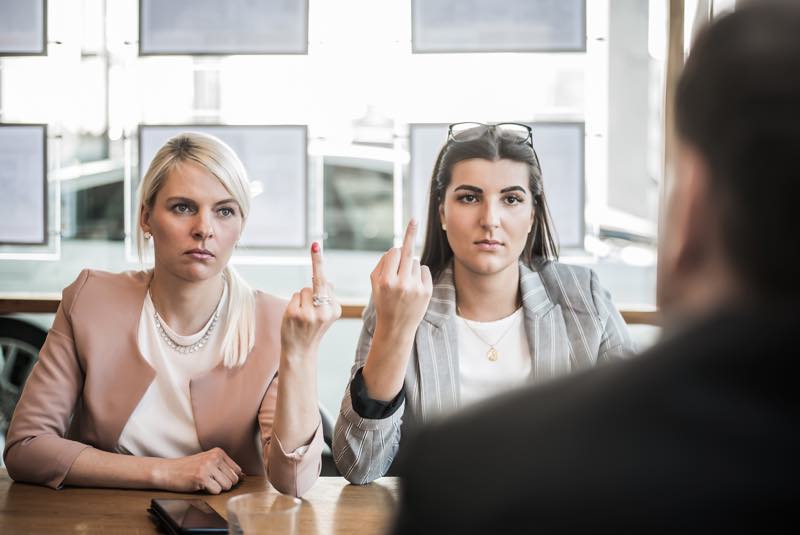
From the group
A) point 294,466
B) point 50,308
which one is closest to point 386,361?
point 294,466

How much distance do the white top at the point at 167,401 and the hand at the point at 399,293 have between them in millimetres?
483

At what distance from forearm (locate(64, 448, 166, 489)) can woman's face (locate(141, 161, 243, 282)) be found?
1.60 ft

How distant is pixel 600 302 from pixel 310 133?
250 centimetres

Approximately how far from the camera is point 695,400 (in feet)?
1.37

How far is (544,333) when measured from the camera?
2.09 m

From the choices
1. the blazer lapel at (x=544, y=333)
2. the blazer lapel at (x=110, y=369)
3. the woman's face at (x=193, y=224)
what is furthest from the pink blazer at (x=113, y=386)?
the blazer lapel at (x=544, y=333)

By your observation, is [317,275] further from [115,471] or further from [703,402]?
[703,402]

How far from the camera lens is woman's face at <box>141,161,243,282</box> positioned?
2035 mm

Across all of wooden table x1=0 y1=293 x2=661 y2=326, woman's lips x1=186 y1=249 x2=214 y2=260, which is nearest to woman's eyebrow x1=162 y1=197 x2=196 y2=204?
woman's lips x1=186 y1=249 x2=214 y2=260

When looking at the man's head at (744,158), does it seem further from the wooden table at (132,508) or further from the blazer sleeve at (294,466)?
the blazer sleeve at (294,466)

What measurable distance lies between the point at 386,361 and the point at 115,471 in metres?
0.59

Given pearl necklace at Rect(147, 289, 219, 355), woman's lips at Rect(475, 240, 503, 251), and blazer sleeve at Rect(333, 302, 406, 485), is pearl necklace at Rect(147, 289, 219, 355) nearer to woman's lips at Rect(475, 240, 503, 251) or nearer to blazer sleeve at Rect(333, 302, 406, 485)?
blazer sleeve at Rect(333, 302, 406, 485)

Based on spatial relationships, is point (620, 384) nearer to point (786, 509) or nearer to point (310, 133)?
point (786, 509)

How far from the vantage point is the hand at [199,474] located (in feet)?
5.45
